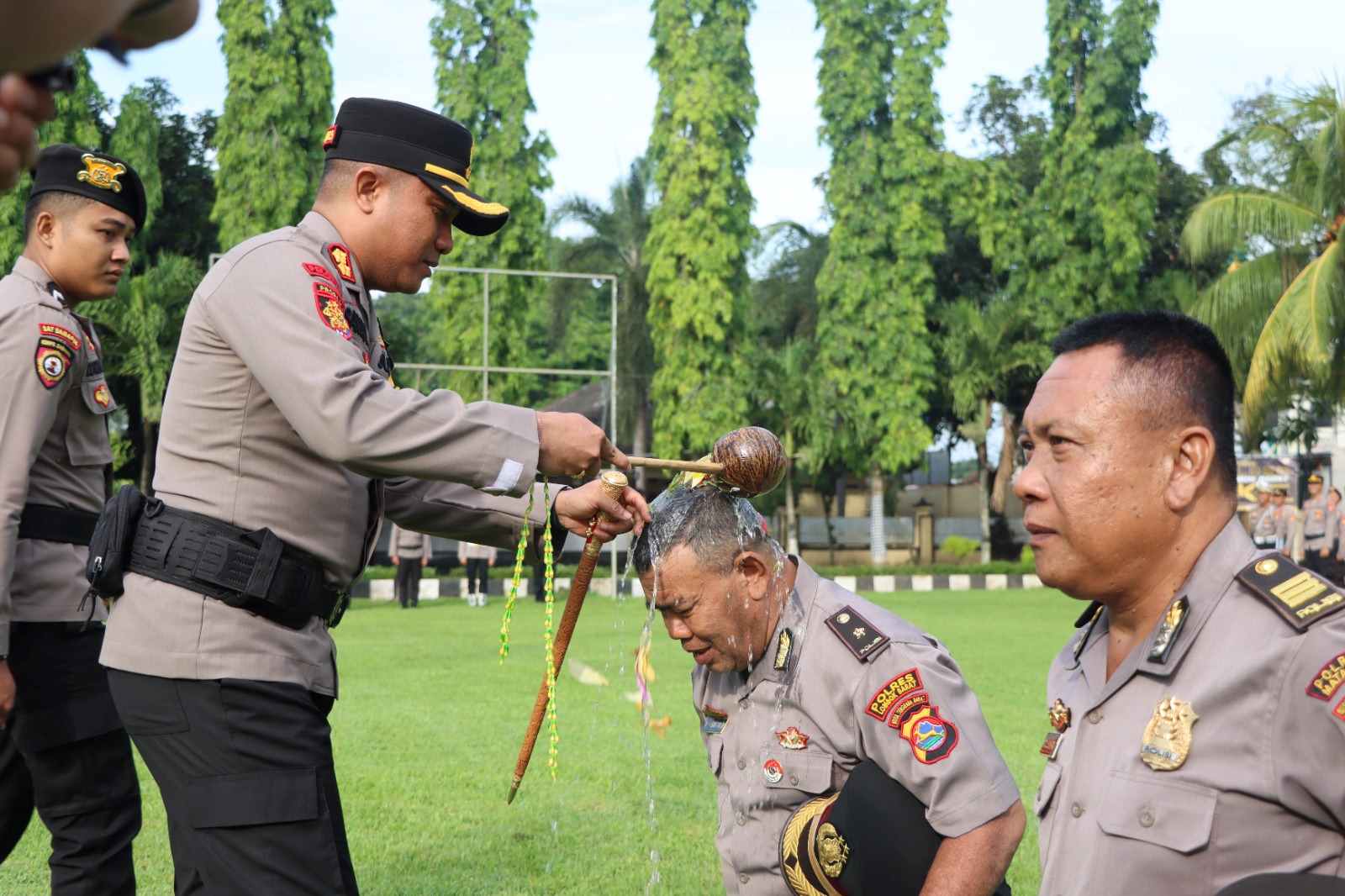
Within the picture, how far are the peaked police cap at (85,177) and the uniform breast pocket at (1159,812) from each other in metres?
3.51

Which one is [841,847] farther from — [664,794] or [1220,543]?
[664,794]

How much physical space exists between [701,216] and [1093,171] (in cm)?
993

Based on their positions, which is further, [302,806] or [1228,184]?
[1228,184]

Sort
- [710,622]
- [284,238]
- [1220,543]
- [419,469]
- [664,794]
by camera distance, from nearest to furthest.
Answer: [1220,543]
[419,469]
[284,238]
[710,622]
[664,794]

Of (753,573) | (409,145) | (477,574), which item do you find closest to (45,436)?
(409,145)

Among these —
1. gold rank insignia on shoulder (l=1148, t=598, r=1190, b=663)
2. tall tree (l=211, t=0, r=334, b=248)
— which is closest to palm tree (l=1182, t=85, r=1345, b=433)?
tall tree (l=211, t=0, r=334, b=248)

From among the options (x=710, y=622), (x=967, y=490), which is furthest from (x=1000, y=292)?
(x=710, y=622)

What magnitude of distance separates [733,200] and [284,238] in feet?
103

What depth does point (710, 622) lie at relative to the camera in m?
3.69

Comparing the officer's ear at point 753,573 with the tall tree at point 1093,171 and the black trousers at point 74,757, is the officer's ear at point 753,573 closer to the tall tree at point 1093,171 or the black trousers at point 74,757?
the black trousers at point 74,757

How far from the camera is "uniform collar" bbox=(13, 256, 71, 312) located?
4.25 m

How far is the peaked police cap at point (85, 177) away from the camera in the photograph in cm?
435

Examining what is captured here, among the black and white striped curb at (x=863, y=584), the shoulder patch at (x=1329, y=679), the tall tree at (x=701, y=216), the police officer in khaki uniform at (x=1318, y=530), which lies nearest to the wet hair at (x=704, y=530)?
the shoulder patch at (x=1329, y=679)

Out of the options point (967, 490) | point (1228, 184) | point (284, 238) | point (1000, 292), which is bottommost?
point (967, 490)
